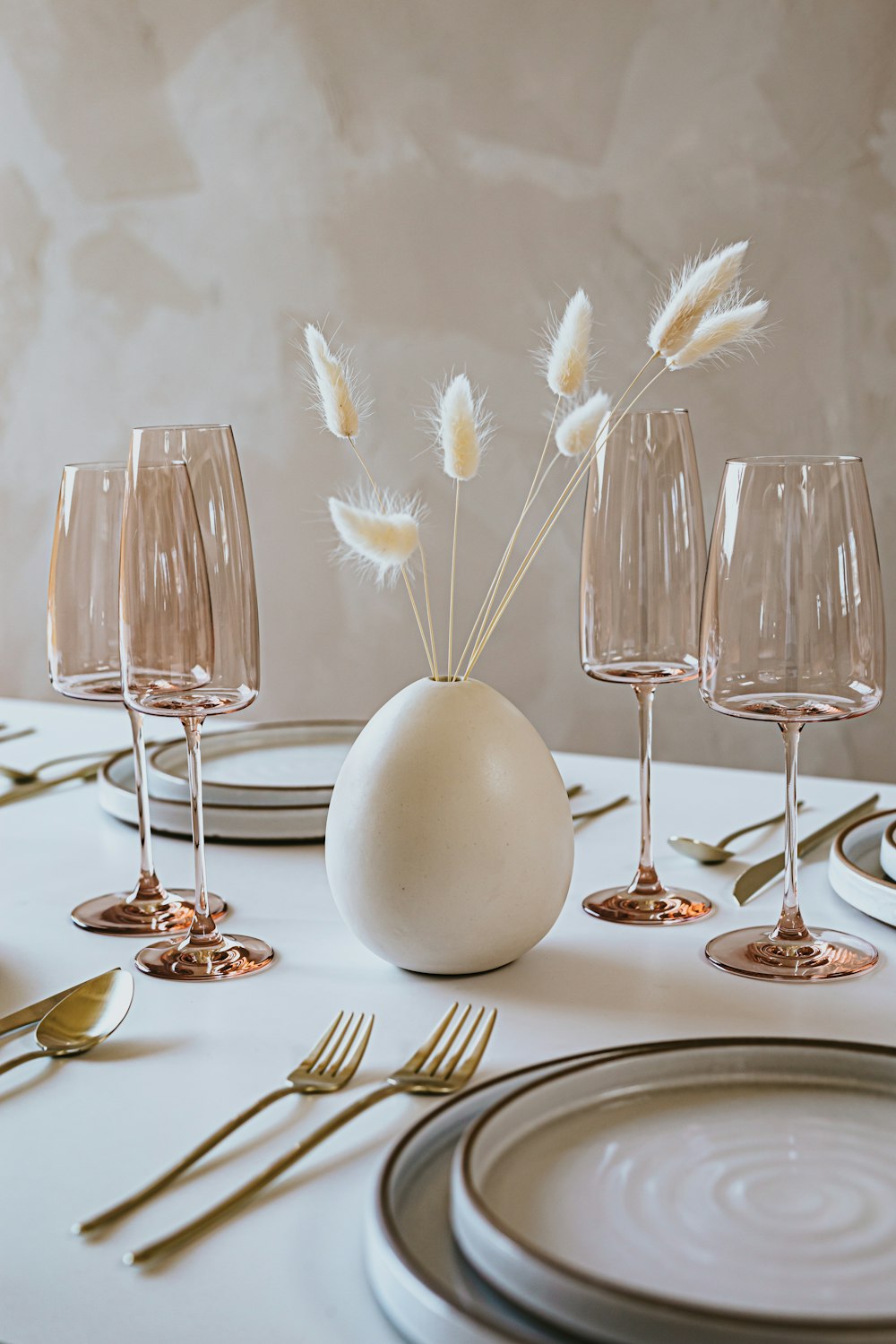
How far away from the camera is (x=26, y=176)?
145 inches

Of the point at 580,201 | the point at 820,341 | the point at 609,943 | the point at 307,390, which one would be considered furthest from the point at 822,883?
the point at 307,390

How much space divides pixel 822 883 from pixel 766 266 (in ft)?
6.91

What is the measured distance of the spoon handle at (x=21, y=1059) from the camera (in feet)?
2.26

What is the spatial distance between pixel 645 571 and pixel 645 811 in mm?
173

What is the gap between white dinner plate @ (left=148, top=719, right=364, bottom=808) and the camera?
1.13 meters

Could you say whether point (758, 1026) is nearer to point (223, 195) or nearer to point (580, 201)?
point (580, 201)

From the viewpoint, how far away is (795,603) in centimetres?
78

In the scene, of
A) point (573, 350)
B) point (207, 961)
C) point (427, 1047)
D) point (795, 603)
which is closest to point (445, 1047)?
point (427, 1047)

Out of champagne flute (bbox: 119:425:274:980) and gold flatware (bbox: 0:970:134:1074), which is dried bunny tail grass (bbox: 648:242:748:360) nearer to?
champagne flute (bbox: 119:425:274:980)

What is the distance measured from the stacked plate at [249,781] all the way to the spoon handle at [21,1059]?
1.35 ft

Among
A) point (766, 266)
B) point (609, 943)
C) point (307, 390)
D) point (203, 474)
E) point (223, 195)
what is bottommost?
point (609, 943)

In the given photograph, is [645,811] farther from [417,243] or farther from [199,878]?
[417,243]

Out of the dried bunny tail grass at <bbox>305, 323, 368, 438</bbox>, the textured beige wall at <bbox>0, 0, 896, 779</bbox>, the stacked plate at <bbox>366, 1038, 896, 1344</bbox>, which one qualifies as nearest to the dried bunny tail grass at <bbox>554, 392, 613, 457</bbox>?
the dried bunny tail grass at <bbox>305, 323, 368, 438</bbox>

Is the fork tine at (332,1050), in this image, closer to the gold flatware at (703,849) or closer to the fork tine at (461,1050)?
the fork tine at (461,1050)
